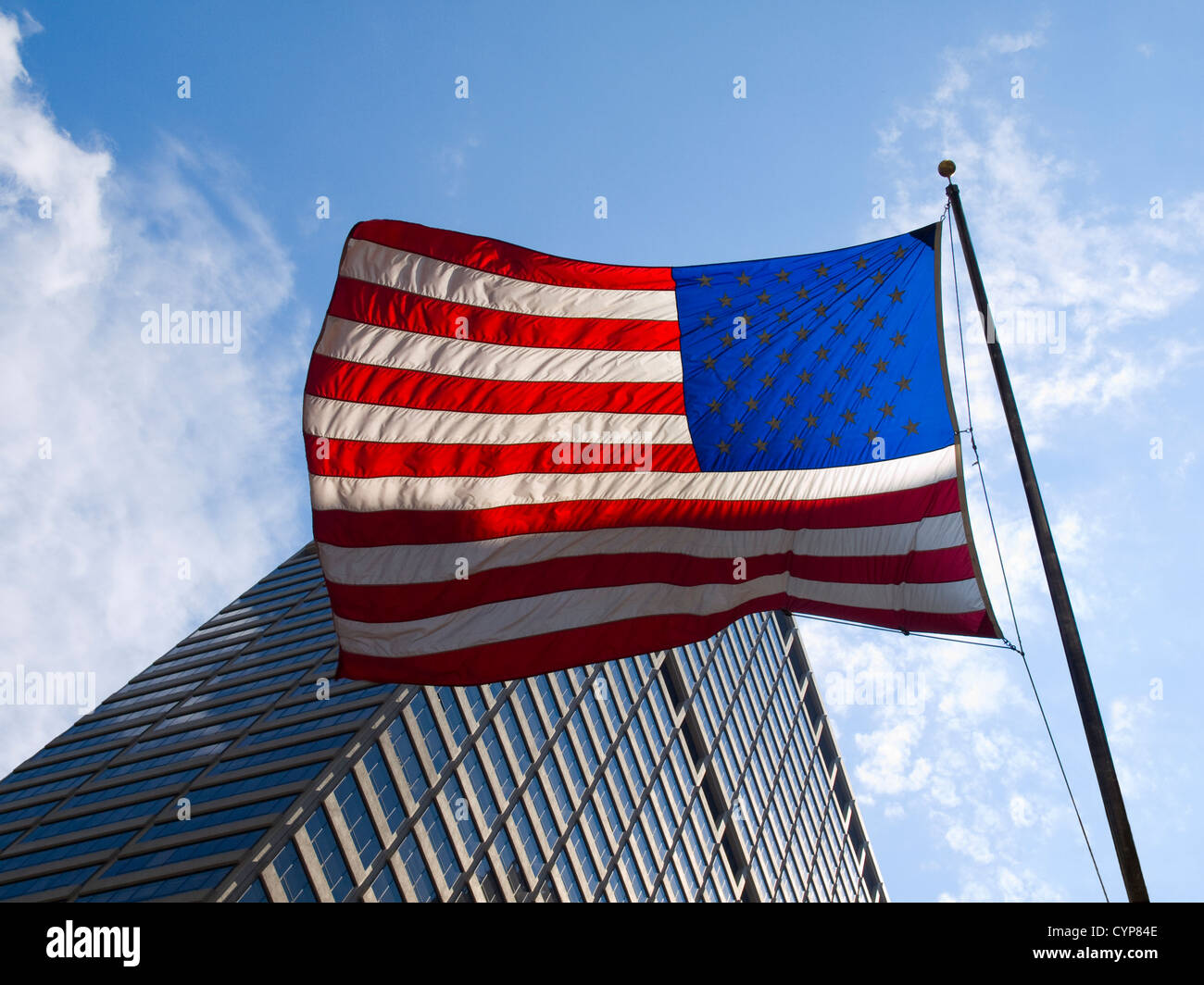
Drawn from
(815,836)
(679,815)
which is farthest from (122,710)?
(815,836)

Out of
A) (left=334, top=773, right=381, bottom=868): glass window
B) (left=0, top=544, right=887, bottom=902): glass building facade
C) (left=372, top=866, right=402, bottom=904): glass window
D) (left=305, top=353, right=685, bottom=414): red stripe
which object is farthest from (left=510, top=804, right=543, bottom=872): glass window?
(left=305, top=353, right=685, bottom=414): red stripe

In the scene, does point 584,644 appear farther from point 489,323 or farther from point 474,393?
point 489,323

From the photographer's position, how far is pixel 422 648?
11391mm

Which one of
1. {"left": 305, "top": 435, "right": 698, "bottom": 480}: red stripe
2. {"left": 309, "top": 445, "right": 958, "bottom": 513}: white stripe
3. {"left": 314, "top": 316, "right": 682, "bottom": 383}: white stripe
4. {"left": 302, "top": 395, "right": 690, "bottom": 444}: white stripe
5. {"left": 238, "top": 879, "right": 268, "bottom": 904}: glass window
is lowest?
{"left": 238, "top": 879, "right": 268, "bottom": 904}: glass window

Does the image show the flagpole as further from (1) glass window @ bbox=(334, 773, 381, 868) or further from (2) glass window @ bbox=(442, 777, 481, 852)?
(2) glass window @ bbox=(442, 777, 481, 852)

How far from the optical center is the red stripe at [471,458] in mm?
11711

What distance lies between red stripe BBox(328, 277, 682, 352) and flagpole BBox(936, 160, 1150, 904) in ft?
12.2

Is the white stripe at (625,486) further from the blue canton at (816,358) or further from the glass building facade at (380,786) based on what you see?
the glass building facade at (380,786)

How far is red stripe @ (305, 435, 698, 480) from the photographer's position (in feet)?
38.4

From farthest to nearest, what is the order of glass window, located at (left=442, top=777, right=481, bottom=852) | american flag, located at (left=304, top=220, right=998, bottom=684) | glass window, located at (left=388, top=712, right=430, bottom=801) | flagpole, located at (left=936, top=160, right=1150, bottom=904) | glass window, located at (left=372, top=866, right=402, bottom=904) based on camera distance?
glass window, located at (left=442, top=777, right=481, bottom=852) < glass window, located at (left=388, top=712, right=430, bottom=801) < glass window, located at (left=372, top=866, right=402, bottom=904) < american flag, located at (left=304, top=220, right=998, bottom=684) < flagpole, located at (left=936, top=160, right=1150, bottom=904)

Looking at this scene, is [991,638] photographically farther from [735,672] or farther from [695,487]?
[735,672]

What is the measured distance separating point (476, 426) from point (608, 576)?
2.38 metres

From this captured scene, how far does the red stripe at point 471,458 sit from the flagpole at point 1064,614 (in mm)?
3752

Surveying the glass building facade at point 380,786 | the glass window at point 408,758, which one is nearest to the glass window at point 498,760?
the glass building facade at point 380,786
